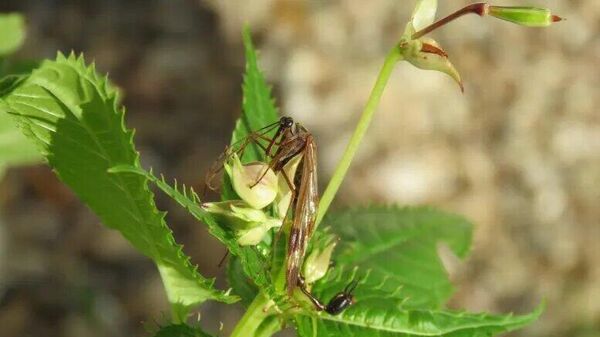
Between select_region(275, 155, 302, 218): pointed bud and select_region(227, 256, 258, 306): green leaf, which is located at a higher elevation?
select_region(275, 155, 302, 218): pointed bud

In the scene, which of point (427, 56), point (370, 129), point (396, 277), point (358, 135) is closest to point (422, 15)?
point (427, 56)

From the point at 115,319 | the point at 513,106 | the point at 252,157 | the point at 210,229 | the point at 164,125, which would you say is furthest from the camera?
the point at 513,106

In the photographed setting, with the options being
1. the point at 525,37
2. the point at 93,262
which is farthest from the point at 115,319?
the point at 525,37

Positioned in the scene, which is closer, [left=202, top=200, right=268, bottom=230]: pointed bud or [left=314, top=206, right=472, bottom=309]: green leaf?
[left=202, top=200, right=268, bottom=230]: pointed bud

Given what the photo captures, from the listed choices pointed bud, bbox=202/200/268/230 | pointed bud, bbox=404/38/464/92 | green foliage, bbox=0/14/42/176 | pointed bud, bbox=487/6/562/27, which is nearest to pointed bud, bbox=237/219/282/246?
pointed bud, bbox=202/200/268/230

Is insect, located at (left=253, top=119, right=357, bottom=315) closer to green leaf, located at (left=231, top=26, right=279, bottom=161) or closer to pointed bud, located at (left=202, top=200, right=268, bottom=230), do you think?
pointed bud, located at (left=202, top=200, right=268, bottom=230)

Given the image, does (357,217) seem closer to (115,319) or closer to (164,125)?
(115,319)

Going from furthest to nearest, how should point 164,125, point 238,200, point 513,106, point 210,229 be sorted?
point 513,106 < point 164,125 < point 238,200 < point 210,229
